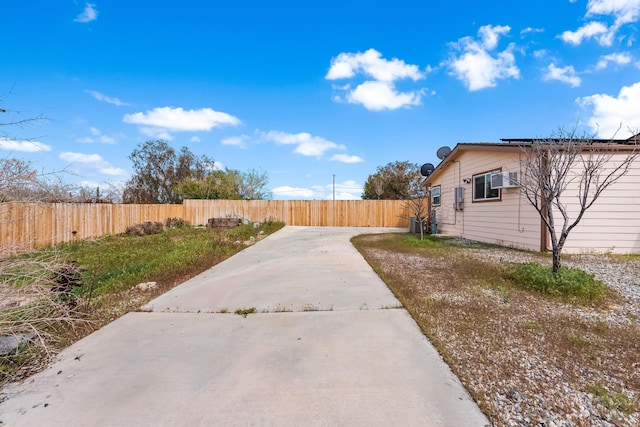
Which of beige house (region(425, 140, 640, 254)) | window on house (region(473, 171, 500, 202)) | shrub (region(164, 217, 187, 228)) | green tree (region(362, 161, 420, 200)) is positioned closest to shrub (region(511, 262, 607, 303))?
beige house (region(425, 140, 640, 254))

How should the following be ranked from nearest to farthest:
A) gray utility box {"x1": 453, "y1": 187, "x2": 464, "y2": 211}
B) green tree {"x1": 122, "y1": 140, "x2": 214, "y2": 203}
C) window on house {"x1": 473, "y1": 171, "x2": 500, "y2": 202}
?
window on house {"x1": 473, "y1": 171, "x2": 500, "y2": 202}, gray utility box {"x1": 453, "y1": 187, "x2": 464, "y2": 211}, green tree {"x1": 122, "y1": 140, "x2": 214, "y2": 203}

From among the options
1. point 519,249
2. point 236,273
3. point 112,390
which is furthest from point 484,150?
point 112,390

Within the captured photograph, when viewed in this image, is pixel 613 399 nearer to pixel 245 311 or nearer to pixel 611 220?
pixel 245 311

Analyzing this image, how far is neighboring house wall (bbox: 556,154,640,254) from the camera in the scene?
22.9 ft

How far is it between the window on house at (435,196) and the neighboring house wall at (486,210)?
401 mm

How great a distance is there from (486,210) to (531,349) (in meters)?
8.04

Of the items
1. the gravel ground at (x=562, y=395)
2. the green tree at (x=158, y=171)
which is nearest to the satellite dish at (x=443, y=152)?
the gravel ground at (x=562, y=395)

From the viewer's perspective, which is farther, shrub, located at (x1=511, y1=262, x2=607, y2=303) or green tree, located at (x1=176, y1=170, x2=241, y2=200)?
green tree, located at (x1=176, y1=170, x2=241, y2=200)

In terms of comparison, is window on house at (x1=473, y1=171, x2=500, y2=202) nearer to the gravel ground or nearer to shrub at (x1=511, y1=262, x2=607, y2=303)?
shrub at (x1=511, y1=262, x2=607, y2=303)

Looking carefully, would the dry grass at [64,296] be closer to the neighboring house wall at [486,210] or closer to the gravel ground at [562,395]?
the gravel ground at [562,395]

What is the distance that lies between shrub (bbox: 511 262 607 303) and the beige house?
2727 mm

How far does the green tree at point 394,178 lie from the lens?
26.1 m

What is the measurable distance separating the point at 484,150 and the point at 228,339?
963cm

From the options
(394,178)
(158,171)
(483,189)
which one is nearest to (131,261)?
(483,189)
